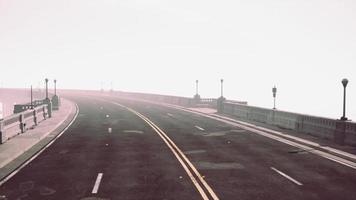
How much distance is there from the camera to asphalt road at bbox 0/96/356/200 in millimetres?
10625

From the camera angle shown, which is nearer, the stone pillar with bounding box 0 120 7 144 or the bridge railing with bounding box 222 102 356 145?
the stone pillar with bounding box 0 120 7 144

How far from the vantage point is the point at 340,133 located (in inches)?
766

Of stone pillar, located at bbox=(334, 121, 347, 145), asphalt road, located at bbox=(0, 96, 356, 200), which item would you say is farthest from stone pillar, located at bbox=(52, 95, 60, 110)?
stone pillar, located at bbox=(334, 121, 347, 145)

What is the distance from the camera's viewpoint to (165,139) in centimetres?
2116

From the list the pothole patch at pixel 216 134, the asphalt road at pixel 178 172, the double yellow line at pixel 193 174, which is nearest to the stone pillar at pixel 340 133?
the asphalt road at pixel 178 172

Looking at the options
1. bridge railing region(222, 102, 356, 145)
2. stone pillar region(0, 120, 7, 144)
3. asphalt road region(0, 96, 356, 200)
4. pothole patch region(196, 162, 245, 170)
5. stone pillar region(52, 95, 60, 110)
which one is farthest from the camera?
stone pillar region(52, 95, 60, 110)

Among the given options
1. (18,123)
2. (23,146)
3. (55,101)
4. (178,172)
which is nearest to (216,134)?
(178,172)

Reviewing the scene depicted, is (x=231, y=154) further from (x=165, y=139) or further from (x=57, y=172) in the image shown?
(x=57, y=172)

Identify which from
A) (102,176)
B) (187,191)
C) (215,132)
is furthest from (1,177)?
(215,132)

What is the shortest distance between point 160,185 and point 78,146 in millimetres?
8871

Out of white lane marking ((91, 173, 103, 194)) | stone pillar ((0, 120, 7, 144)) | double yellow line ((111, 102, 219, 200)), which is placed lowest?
white lane marking ((91, 173, 103, 194))

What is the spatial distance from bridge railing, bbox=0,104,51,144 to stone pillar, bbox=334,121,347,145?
1856cm

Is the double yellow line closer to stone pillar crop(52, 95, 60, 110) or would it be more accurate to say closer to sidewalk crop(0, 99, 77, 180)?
sidewalk crop(0, 99, 77, 180)

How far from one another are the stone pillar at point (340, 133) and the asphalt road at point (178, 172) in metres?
3.17
